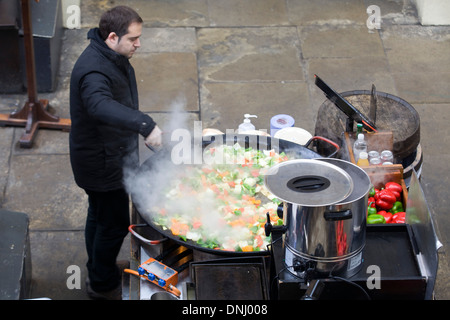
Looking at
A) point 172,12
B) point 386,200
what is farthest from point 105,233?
point 172,12

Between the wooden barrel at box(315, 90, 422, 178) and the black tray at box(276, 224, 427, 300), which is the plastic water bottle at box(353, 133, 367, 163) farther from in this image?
the black tray at box(276, 224, 427, 300)

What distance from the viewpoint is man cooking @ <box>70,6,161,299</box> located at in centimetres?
387

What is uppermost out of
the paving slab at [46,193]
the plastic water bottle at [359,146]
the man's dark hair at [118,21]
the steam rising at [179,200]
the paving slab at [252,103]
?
the man's dark hair at [118,21]

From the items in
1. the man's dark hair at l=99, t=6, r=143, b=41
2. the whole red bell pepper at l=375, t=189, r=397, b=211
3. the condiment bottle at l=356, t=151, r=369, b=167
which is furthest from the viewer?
the condiment bottle at l=356, t=151, r=369, b=167

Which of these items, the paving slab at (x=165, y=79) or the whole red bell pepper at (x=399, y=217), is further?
the paving slab at (x=165, y=79)

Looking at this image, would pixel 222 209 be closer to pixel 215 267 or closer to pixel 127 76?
pixel 215 267

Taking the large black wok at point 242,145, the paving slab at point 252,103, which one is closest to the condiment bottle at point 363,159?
the large black wok at point 242,145

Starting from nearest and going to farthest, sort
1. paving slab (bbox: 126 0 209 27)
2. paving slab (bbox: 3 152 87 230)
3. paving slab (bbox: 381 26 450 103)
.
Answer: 1. paving slab (bbox: 3 152 87 230)
2. paving slab (bbox: 381 26 450 103)
3. paving slab (bbox: 126 0 209 27)

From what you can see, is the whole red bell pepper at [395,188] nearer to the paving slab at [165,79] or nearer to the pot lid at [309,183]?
the pot lid at [309,183]

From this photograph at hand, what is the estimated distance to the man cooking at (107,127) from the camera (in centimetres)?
387

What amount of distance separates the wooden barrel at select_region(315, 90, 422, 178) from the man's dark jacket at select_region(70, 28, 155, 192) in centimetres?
167

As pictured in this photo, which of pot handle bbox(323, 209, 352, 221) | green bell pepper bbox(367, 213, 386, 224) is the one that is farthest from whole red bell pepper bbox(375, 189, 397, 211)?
pot handle bbox(323, 209, 352, 221)

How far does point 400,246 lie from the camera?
3723 millimetres
